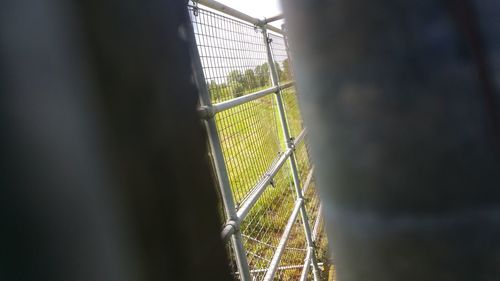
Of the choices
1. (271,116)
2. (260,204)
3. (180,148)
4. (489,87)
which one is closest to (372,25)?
(489,87)

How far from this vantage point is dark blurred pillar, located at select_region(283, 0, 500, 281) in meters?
0.26

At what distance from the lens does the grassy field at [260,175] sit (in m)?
1.98

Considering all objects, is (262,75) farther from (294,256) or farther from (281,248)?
(294,256)

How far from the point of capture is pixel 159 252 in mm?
359

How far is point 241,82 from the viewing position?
226cm

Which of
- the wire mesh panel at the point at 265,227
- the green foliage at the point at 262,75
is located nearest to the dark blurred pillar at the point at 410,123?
the wire mesh panel at the point at 265,227

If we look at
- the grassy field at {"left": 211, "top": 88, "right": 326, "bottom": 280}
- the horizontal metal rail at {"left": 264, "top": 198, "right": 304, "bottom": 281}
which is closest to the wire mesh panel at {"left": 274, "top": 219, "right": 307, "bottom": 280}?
the grassy field at {"left": 211, "top": 88, "right": 326, "bottom": 280}

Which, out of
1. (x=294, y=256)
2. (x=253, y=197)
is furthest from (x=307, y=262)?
(x=253, y=197)

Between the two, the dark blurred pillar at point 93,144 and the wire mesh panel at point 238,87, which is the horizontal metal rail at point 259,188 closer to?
the wire mesh panel at point 238,87

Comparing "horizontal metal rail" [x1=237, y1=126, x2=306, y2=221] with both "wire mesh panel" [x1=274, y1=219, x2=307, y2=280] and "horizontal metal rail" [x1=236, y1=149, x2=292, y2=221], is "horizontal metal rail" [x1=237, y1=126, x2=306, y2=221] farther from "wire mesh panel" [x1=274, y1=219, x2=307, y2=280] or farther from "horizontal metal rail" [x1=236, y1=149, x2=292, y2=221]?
"wire mesh panel" [x1=274, y1=219, x2=307, y2=280]

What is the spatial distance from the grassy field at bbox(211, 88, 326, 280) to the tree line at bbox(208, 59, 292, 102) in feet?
0.33

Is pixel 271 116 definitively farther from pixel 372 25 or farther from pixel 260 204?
pixel 372 25

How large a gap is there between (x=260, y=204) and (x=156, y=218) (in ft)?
6.93

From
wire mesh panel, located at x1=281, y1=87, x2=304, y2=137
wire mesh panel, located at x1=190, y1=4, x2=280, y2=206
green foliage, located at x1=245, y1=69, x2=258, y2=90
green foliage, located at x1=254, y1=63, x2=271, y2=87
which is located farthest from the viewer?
wire mesh panel, located at x1=281, y1=87, x2=304, y2=137
